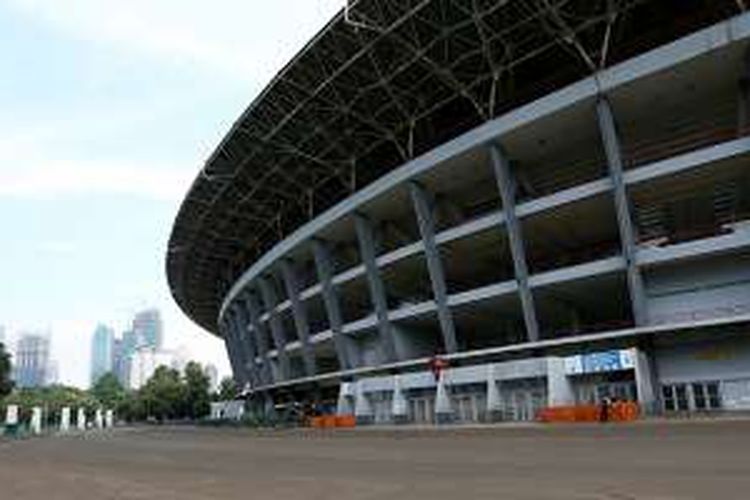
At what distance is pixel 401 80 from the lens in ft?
146

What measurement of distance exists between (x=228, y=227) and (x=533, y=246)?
28990 mm

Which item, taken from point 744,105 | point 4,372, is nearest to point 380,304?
point 744,105

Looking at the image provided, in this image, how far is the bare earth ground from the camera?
11930 millimetres

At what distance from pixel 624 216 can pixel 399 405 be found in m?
18.5

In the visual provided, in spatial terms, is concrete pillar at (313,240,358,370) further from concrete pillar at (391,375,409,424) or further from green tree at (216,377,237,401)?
green tree at (216,377,237,401)

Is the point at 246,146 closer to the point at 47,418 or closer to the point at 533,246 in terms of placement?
the point at 533,246

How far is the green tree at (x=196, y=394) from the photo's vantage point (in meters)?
138

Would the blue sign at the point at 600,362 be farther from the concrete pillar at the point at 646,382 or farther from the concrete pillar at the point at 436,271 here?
the concrete pillar at the point at 436,271

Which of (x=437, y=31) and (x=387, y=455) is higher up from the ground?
(x=437, y=31)

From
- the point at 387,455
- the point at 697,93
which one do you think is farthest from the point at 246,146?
the point at 387,455

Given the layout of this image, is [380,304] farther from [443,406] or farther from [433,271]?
[443,406]

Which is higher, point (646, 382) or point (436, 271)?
point (436, 271)

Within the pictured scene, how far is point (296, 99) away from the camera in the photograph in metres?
47.7

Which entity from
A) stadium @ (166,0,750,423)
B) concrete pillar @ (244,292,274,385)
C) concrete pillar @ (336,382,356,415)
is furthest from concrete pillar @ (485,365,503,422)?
concrete pillar @ (244,292,274,385)
